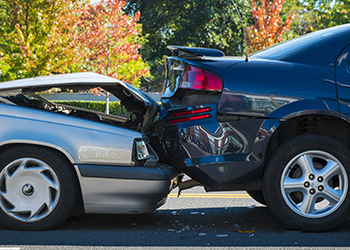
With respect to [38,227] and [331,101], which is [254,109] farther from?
[38,227]

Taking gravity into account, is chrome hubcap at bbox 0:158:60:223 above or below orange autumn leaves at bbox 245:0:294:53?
below

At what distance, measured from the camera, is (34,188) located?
12.2ft

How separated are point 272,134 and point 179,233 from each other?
1.13m

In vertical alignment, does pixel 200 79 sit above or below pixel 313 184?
above

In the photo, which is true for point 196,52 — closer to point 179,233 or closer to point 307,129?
point 307,129

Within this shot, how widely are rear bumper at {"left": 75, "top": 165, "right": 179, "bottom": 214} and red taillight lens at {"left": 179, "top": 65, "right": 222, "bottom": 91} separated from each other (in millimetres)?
805

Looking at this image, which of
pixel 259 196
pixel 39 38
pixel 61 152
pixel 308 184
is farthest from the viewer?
pixel 39 38

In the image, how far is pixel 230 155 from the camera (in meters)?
3.68

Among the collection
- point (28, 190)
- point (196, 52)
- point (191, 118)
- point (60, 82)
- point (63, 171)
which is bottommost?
point (28, 190)

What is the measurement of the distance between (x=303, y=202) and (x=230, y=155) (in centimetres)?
71

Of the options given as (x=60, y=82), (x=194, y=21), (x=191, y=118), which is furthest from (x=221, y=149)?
(x=194, y=21)

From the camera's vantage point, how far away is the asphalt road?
338 cm

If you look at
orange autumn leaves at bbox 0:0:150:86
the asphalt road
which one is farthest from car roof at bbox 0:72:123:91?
orange autumn leaves at bbox 0:0:150:86

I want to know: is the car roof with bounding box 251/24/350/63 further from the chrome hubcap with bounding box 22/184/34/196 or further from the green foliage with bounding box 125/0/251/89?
the green foliage with bounding box 125/0/251/89
